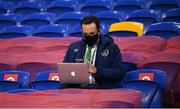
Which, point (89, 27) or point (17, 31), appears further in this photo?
point (17, 31)

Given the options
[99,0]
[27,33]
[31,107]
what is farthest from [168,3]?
[31,107]

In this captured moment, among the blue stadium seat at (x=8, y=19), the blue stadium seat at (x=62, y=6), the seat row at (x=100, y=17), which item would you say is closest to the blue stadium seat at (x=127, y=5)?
the seat row at (x=100, y=17)

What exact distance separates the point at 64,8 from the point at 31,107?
18.8ft

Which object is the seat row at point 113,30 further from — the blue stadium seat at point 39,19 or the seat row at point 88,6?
the seat row at point 88,6

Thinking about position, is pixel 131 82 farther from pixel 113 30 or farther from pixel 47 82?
pixel 113 30

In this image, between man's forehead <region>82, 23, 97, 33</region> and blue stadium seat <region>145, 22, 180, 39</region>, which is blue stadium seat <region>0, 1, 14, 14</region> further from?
man's forehead <region>82, 23, 97, 33</region>

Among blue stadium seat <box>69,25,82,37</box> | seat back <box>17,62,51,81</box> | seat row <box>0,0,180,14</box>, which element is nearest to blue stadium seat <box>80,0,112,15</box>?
seat row <box>0,0,180,14</box>

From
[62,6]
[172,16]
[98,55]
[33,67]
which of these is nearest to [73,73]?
[98,55]

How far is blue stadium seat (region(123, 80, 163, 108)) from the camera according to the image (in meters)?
3.88

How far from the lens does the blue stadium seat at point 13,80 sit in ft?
15.0

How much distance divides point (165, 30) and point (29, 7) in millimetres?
3716

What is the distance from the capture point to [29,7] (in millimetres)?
8812

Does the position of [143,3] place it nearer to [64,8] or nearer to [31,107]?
[64,8]

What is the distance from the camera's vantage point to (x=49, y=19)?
7961 mm
